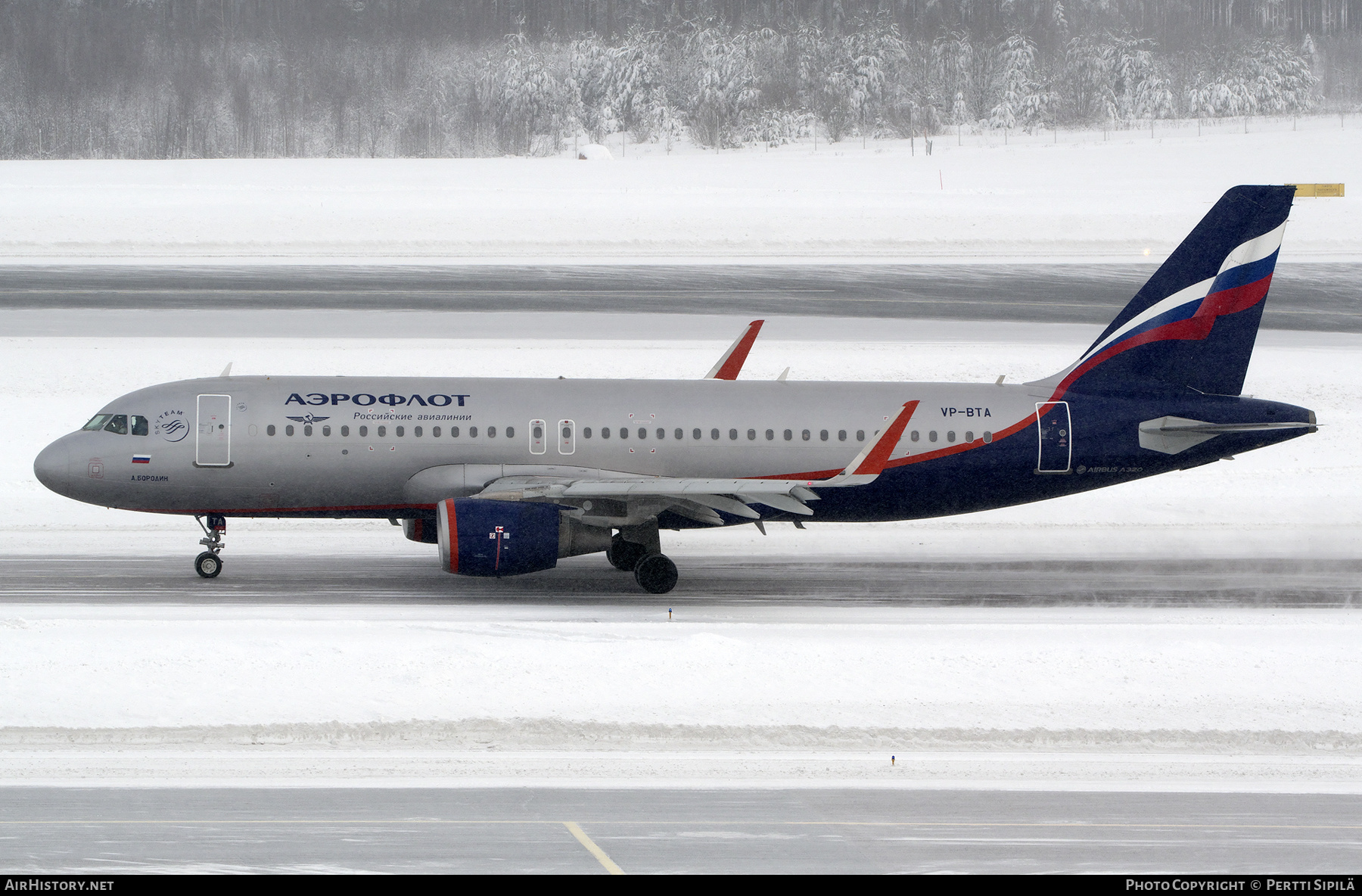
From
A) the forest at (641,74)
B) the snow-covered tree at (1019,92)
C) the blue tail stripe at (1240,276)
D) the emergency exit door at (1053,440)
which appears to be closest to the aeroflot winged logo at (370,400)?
the emergency exit door at (1053,440)

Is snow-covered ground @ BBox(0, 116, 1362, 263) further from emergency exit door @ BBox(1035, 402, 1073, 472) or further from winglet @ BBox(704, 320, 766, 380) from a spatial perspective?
emergency exit door @ BBox(1035, 402, 1073, 472)

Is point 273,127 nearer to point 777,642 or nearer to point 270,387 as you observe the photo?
point 270,387

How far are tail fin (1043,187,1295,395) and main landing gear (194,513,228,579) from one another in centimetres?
1630

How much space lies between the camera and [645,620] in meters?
22.3

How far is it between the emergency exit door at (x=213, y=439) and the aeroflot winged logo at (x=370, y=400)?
115 cm

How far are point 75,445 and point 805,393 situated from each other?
13456mm

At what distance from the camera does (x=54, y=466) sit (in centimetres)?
2500

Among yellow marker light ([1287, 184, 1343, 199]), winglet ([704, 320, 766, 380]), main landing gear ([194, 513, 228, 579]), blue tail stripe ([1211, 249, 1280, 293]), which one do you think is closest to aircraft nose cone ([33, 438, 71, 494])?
main landing gear ([194, 513, 228, 579])

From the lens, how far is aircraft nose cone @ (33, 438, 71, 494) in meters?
25.0

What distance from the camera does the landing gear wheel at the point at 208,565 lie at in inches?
995

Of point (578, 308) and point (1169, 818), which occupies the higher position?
point (578, 308)

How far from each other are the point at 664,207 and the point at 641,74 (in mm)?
46173

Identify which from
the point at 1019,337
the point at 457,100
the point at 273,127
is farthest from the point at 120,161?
the point at 1019,337

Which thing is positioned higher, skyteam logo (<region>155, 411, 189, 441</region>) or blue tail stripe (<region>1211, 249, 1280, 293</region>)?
blue tail stripe (<region>1211, 249, 1280, 293</region>)
